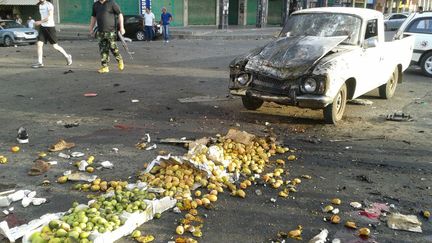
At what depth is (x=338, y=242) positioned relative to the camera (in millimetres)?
3471

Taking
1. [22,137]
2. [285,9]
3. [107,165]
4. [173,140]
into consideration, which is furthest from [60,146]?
[285,9]

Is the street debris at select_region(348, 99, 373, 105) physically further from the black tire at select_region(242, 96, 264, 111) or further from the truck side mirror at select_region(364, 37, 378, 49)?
the black tire at select_region(242, 96, 264, 111)

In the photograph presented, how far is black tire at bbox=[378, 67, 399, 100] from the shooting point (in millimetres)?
8949

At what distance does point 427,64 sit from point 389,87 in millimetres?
3845

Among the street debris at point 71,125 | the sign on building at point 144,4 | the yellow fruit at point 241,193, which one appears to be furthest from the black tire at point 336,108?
the sign on building at point 144,4

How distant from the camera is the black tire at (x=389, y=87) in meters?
8.95

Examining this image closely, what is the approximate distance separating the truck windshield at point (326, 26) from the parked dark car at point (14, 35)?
17.4 metres

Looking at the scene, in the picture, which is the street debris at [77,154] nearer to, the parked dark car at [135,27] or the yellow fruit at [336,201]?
the yellow fruit at [336,201]

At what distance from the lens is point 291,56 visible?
6.68 m

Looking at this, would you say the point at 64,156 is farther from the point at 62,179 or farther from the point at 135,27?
the point at 135,27

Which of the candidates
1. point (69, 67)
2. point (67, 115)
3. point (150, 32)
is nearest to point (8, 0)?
point (150, 32)

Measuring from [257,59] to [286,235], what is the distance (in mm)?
3897

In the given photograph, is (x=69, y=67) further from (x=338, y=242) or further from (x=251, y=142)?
(x=338, y=242)

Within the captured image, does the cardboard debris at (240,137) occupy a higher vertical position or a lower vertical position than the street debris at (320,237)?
higher
